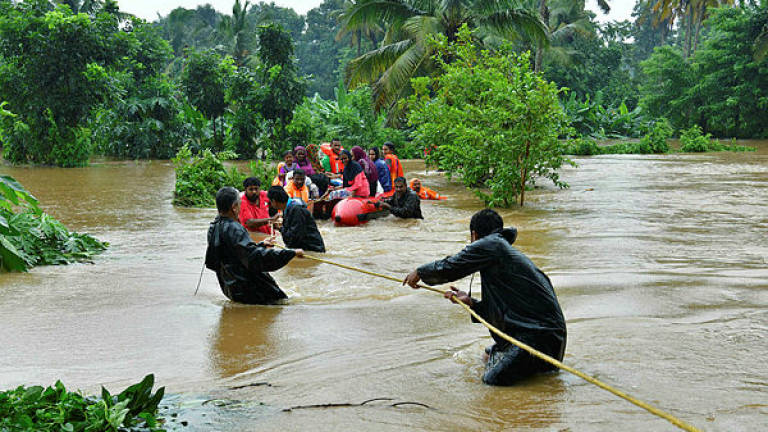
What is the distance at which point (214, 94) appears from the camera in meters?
25.3

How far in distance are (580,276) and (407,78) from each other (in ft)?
59.9

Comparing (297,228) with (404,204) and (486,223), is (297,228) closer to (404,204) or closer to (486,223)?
(404,204)

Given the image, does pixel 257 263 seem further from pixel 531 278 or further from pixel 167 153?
pixel 167 153

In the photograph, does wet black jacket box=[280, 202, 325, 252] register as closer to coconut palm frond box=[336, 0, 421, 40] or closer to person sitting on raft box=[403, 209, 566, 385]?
person sitting on raft box=[403, 209, 566, 385]

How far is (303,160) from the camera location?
1415 cm

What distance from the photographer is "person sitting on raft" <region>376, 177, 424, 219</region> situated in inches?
489

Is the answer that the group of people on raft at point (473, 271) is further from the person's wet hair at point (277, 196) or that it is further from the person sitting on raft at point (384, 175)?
the person sitting on raft at point (384, 175)

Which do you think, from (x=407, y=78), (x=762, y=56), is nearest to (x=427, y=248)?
(x=407, y=78)

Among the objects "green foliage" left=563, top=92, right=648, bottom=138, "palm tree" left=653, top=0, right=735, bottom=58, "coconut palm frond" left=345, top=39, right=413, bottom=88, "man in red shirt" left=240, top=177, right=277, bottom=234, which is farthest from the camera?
"palm tree" left=653, top=0, right=735, bottom=58

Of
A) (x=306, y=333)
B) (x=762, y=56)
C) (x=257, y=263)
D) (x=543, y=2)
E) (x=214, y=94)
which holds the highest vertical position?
(x=543, y=2)

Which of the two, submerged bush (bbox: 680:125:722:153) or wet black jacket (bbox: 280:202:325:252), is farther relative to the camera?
submerged bush (bbox: 680:125:722:153)

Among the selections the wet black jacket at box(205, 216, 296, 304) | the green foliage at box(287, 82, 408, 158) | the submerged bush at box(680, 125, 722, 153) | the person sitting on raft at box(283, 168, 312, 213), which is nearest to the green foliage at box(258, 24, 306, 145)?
the green foliage at box(287, 82, 408, 158)

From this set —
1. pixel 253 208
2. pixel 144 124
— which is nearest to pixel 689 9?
pixel 144 124

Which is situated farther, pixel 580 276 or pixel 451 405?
pixel 580 276
